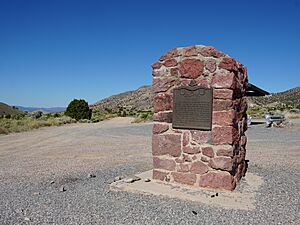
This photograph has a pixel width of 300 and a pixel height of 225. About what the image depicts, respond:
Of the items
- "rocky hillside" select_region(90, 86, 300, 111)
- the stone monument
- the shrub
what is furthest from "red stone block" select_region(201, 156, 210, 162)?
"rocky hillside" select_region(90, 86, 300, 111)

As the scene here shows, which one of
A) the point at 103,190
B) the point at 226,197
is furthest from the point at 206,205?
the point at 103,190

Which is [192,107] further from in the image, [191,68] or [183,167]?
[183,167]

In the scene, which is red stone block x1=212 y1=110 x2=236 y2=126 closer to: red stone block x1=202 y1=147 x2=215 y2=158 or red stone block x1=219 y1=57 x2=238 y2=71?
red stone block x1=202 y1=147 x2=215 y2=158

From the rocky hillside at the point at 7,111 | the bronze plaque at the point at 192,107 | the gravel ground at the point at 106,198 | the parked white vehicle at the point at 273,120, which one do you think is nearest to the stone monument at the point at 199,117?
the bronze plaque at the point at 192,107

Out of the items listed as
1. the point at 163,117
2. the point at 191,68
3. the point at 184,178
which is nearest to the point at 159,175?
the point at 184,178

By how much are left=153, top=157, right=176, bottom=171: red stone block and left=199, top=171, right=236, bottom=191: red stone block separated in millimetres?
631

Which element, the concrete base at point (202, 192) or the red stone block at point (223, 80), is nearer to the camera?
the concrete base at point (202, 192)

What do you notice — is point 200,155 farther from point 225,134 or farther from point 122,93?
point 122,93

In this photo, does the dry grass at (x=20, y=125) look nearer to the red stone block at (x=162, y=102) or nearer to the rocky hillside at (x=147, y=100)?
the red stone block at (x=162, y=102)

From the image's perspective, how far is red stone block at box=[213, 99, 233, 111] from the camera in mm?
5379

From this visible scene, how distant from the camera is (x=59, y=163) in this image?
8.88 m

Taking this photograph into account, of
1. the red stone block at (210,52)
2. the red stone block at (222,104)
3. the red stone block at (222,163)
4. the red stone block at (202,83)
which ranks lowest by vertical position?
the red stone block at (222,163)

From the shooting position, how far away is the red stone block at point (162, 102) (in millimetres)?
6055

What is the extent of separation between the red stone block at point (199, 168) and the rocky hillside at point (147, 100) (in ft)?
174
